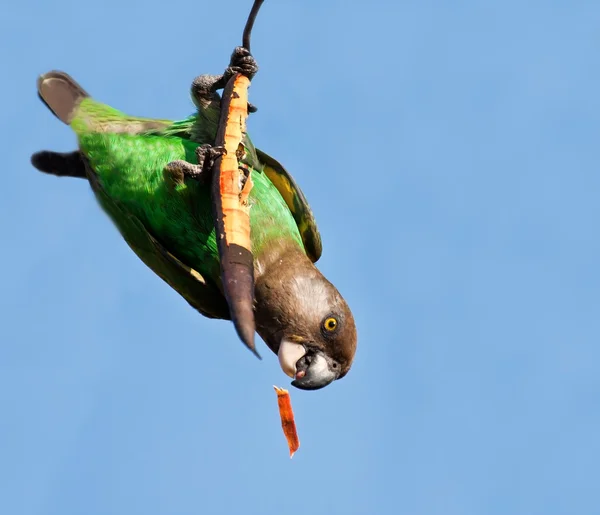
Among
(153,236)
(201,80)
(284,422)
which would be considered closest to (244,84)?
(201,80)

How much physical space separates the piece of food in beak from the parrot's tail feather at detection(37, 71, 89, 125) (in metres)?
3.16

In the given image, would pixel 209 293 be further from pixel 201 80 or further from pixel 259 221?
pixel 201 80

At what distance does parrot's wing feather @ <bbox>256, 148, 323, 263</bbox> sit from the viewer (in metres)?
11.2

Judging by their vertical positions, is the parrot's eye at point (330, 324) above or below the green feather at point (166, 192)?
below

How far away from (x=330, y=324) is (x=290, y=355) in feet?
1.38

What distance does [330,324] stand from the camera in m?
10.3

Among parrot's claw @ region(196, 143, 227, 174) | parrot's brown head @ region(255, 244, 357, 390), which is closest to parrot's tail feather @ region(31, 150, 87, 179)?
parrot's claw @ region(196, 143, 227, 174)

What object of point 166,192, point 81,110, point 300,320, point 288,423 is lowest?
point 288,423

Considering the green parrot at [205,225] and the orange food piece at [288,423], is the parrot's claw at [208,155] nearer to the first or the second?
the green parrot at [205,225]

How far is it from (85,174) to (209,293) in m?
2.11

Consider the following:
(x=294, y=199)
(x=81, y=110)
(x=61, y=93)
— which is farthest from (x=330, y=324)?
(x=61, y=93)

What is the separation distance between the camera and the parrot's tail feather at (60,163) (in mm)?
12070

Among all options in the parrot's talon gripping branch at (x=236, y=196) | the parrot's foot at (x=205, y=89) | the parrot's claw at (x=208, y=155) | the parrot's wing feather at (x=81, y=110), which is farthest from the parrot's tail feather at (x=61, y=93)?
the parrot's claw at (x=208, y=155)

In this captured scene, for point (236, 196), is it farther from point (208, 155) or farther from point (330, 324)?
point (330, 324)
